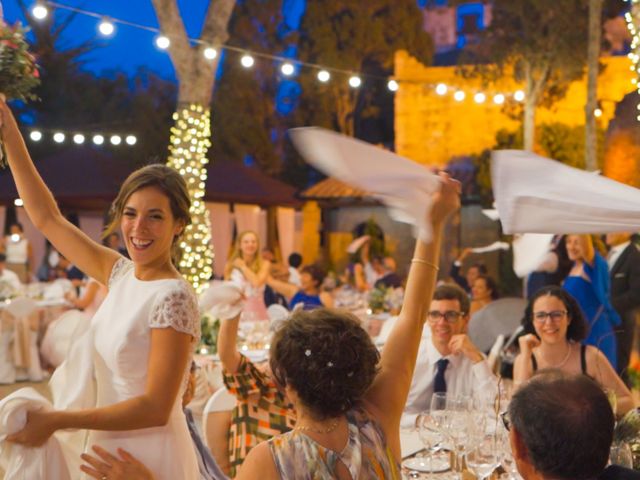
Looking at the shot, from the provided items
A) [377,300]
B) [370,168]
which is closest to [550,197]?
[370,168]

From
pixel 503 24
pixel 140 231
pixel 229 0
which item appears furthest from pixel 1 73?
pixel 503 24

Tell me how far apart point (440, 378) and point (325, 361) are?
2.40 meters

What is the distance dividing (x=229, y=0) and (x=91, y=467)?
22.0 ft

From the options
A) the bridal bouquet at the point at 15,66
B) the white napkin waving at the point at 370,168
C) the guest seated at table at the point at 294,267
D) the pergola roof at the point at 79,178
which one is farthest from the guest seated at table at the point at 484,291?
the pergola roof at the point at 79,178

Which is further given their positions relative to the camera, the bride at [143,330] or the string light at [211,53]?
the string light at [211,53]

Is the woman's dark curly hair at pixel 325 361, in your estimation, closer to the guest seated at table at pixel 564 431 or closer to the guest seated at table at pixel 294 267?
the guest seated at table at pixel 564 431

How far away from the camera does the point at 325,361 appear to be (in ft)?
5.56

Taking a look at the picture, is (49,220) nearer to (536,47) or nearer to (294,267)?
(294,267)

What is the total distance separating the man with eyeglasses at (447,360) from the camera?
397 centimetres

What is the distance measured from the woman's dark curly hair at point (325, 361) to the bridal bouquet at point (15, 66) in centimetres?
126

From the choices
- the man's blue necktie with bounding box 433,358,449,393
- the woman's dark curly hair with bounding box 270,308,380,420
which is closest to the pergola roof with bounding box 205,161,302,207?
the man's blue necktie with bounding box 433,358,449,393

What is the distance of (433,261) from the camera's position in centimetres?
194

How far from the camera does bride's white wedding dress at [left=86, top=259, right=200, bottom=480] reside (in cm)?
202

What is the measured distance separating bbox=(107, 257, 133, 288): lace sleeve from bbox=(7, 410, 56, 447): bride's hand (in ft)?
1.63
